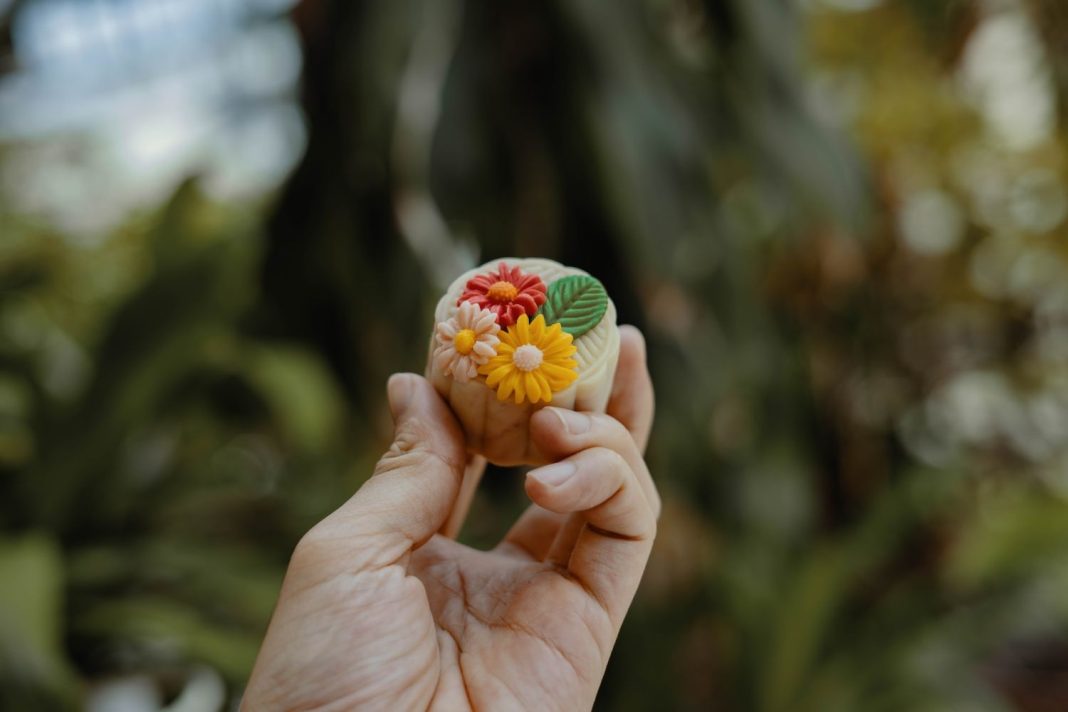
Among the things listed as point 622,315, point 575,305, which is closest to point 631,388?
point 575,305

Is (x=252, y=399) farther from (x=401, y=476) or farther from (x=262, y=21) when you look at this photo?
(x=401, y=476)

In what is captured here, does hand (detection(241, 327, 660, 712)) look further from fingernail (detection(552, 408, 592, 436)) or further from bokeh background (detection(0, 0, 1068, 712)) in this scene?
bokeh background (detection(0, 0, 1068, 712))

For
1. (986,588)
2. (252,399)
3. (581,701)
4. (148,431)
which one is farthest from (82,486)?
(986,588)

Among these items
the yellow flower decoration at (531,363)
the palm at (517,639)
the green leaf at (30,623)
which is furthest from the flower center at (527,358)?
the green leaf at (30,623)

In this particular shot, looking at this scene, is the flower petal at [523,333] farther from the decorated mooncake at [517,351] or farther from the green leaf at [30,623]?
the green leaf at [30,623]

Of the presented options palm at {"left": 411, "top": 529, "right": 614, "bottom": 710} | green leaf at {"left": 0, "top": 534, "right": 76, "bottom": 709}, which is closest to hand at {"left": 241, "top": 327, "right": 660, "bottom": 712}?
palm at {"left": 411, "top": 529, "right": 614, "bottom": 710}

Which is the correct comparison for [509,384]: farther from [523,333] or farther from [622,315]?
[622,315]
